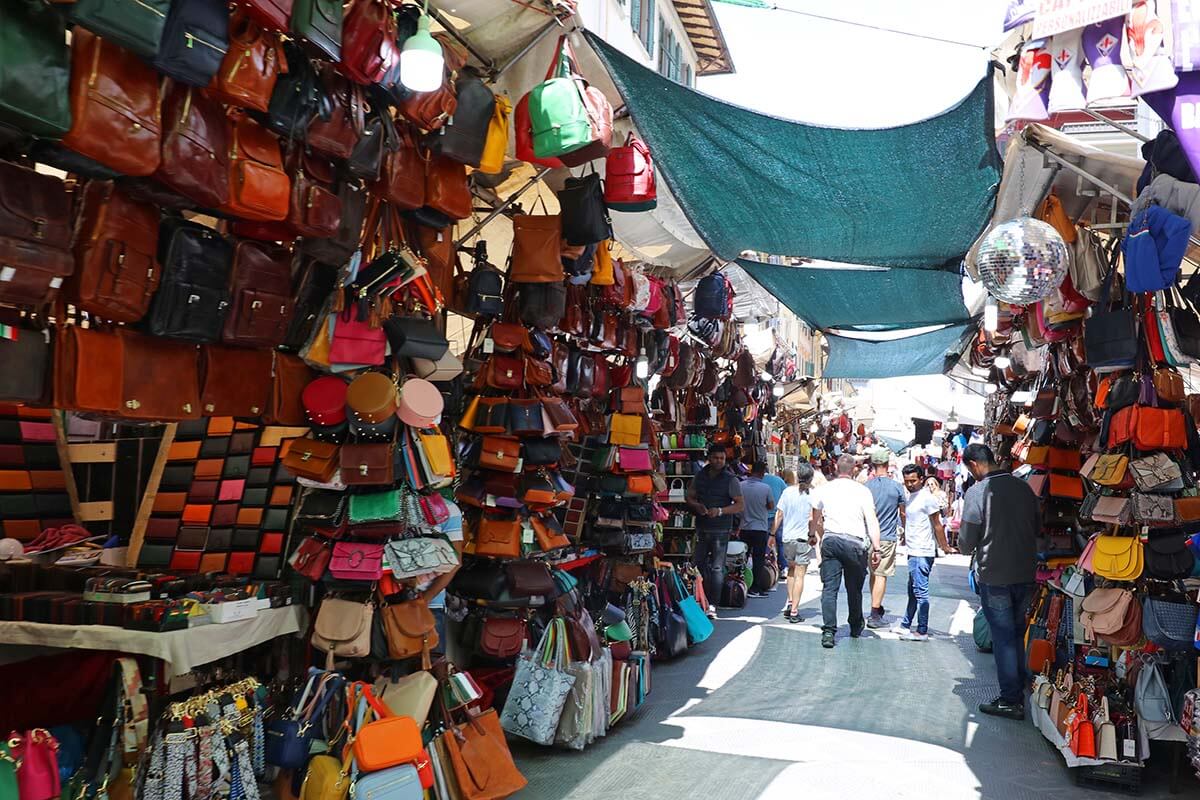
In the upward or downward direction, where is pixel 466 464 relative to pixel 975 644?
upward

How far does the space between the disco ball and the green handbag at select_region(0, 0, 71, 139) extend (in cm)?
431

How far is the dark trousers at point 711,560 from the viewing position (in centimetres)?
1104

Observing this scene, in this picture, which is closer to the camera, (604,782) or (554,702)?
(604,782)

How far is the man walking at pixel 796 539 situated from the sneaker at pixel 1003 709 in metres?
3.81

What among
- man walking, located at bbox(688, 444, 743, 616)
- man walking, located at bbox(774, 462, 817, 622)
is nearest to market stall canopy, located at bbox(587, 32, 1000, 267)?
man walking, located at bbox(688, 444, 743, 616)

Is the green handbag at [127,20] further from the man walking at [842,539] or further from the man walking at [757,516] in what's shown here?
the man walking at [757,516]

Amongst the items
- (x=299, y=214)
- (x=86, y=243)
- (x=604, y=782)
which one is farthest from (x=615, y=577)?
(x=86, y=243)

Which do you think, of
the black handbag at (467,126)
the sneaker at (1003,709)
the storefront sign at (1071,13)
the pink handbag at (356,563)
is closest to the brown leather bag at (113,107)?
the black handbag at (467,126)

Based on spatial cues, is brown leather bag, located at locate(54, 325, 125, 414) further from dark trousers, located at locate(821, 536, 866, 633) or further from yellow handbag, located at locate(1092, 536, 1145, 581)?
dark trousers, located at locate(821, 536, 866, 633)

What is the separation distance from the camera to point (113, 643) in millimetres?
4082

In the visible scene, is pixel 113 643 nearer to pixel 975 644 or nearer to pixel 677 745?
pixel 677 745

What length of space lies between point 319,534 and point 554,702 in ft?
6.02

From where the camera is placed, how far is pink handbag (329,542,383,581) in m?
4.45

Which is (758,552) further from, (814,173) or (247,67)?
(247,67)
